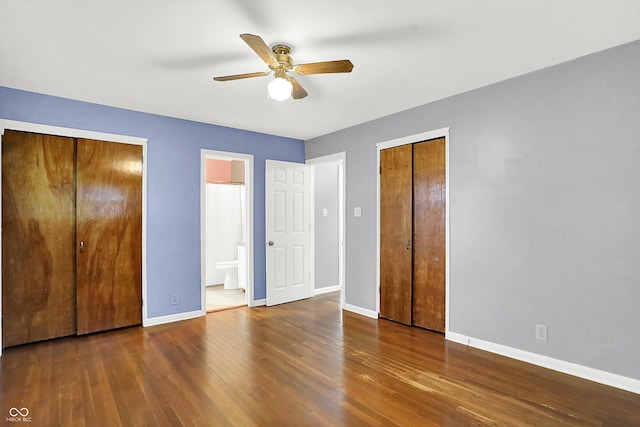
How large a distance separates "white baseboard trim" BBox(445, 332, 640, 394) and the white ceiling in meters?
2.50

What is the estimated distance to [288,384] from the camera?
8.59 feet

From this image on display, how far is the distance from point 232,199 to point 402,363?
470 cm

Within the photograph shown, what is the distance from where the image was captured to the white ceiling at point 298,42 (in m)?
2.06

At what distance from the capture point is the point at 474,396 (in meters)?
2.43

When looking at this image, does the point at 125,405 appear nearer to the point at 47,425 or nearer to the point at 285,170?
the point at 47,425

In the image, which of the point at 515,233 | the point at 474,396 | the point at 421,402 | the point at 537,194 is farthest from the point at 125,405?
the point at 537,194

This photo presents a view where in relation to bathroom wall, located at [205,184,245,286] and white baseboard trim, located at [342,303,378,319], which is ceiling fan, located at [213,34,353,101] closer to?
white baseboard trim, located at [342,303,378,319]

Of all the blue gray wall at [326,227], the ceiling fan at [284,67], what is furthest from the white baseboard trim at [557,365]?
the ceiling fan at [284,67]

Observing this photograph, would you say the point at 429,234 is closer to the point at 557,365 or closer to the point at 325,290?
the point at 557,365

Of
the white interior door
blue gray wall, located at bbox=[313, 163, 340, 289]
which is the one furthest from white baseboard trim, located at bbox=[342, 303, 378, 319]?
blue gray wall, located at bbox=[313, 163, 340, 289]

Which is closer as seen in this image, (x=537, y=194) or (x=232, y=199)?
(x=537, y=194)

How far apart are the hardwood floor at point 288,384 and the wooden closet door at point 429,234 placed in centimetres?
29

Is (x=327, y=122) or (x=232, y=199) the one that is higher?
(x=327, y=122)

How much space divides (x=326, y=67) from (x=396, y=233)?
2.38 metres
